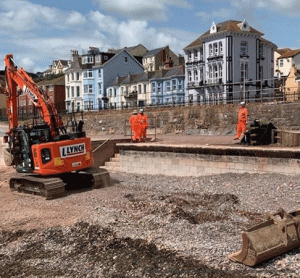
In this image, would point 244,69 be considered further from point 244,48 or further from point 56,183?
point 56,183

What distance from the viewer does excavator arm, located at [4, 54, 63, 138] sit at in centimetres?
1348

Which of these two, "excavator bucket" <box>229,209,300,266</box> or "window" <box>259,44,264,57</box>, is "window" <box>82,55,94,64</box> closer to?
"window" <box>259,44,264,57</box>

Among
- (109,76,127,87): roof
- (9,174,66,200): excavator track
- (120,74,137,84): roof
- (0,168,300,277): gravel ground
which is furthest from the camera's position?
(109,76,127,87): roof

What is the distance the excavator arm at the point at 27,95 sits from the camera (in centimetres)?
1348

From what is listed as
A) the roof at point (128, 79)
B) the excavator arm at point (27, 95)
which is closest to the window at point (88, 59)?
the roof at point (128, 79)

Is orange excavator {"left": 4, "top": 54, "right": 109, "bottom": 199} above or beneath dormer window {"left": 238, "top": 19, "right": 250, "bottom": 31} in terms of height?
beneath

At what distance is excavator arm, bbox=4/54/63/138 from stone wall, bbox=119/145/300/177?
435cm

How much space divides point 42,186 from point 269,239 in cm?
750

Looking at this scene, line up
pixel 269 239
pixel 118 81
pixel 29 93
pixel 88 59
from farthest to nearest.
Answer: pixel 88 59 → pixel 118 81 → pixel 29 93 → pixel 269 239

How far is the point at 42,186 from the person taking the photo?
12250 mm

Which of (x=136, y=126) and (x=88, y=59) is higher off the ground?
(x=88, y=59)

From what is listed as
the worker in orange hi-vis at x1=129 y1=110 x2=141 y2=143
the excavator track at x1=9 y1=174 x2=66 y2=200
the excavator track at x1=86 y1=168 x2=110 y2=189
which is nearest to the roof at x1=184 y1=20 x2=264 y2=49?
the worker in orange hi-vis at x1=129 y1=110 x2=141 y2=143

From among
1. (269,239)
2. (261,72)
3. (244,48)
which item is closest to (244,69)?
(244,48)

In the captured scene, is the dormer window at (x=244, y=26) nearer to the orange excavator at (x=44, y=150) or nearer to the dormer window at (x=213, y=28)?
the dormer window at (x=213, y=28)
